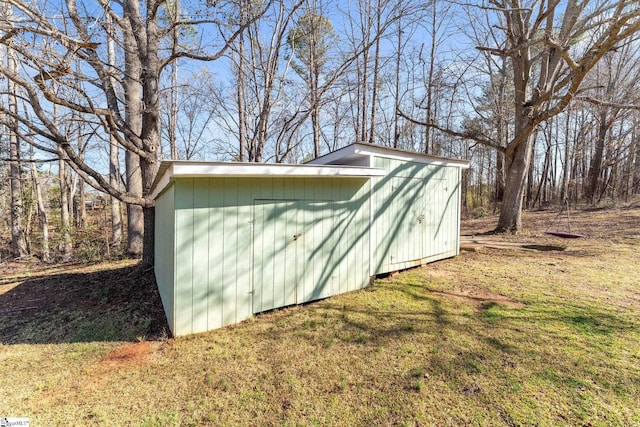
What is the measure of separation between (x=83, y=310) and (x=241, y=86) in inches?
302

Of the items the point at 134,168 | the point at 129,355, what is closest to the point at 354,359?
the point at 129,355

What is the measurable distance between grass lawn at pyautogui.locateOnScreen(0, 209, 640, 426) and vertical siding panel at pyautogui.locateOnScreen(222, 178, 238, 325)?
313mm

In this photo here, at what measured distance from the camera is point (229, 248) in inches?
136

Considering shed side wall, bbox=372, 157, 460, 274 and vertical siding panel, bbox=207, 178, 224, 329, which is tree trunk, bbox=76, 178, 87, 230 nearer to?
vertical siding panel, bbox=207, 178, 224, 329

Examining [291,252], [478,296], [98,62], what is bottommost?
[478,296]

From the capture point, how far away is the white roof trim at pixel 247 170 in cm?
296

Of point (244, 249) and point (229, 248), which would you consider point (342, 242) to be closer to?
point (244, 249)

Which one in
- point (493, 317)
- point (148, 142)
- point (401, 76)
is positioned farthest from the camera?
point (401, 76)

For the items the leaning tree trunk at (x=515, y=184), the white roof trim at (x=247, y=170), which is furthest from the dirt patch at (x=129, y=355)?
the leaning tree trunk at (x=515, y=184)

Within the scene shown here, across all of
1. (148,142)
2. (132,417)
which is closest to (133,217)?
(148,142)

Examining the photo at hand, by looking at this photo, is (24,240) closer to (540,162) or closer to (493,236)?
(493,236)

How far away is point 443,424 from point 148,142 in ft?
20.3

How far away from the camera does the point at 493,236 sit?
8.73 metres

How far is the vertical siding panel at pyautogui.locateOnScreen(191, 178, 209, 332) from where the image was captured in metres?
3.25
